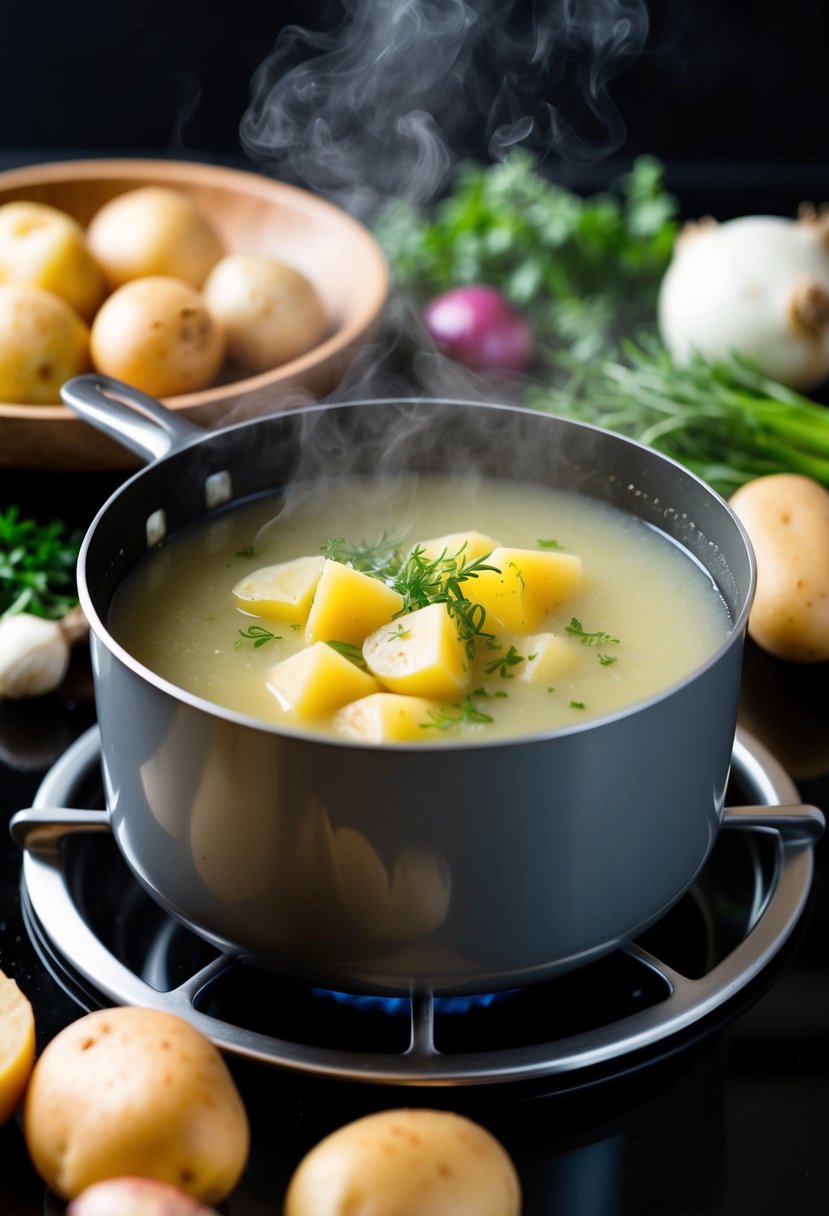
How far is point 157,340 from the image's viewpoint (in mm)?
2070

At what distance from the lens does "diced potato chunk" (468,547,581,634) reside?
1.39m

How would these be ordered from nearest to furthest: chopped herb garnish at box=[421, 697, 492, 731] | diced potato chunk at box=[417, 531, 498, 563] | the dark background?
chopped herb garnish at box=[421, 697, 492, 731] < diced potato chunk at box=[417, 531, 498, 563] < the dark background

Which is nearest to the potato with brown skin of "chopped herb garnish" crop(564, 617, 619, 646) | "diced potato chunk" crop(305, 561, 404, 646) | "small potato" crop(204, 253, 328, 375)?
"diced potato chunk" crop(305, 561, 404, 646)

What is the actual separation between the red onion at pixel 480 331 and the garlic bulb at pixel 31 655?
0.98 metres

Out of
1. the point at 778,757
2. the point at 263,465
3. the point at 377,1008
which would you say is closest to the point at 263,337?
the point at 263,465

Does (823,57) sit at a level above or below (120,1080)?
above

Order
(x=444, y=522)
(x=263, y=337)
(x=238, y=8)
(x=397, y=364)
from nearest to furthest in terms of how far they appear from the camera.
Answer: (x=444, y=522) < (x=263, y=337) < (x=397, y=364) < (x=238, y=8)

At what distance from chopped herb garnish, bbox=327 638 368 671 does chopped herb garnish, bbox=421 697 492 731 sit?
0.10m

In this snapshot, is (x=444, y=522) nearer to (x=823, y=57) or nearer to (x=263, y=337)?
(x=263, y=337)

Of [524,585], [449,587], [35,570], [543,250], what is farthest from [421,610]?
[543,250]

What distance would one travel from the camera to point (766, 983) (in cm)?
132

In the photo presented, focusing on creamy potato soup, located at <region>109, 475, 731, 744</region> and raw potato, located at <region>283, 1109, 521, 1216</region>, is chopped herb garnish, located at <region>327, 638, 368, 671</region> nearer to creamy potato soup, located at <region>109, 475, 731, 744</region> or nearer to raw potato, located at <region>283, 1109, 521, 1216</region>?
creamy potato soup, located at <region>109, 475, 731, 744</region>

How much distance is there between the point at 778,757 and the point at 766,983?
1.31ft

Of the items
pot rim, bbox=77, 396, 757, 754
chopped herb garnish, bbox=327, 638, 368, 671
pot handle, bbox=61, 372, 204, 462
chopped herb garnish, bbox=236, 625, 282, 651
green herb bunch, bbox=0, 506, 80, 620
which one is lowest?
green herb bunch, bbox=0, 506, 80, 620
